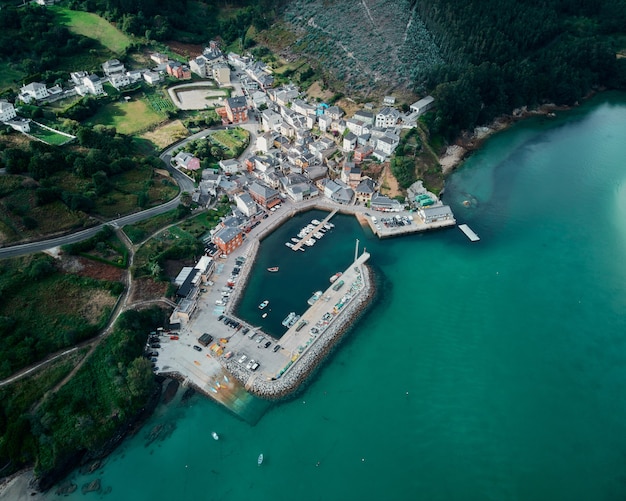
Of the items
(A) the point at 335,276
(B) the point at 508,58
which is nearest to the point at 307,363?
(A) the point at 335,276

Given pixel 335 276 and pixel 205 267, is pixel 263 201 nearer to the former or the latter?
pixel 205 267

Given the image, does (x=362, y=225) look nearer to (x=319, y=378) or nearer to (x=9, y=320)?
(x=319, y=378)

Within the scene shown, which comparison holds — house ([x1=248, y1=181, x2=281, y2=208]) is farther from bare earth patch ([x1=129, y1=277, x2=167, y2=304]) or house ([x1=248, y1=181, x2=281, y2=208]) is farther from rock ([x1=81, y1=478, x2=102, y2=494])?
rock ([x1=81, y1=478, x2=102, y2=494])

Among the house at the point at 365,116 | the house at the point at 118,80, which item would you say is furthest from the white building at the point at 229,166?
the house at the point at 118,80

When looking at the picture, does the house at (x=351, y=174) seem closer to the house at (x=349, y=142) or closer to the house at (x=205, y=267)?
the house at (x=349, y=142)

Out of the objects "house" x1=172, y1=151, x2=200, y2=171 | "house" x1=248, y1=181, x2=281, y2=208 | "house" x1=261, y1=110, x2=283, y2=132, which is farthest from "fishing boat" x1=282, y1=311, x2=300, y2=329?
"house" x1=261, y1=110, x2=283, y2=132
